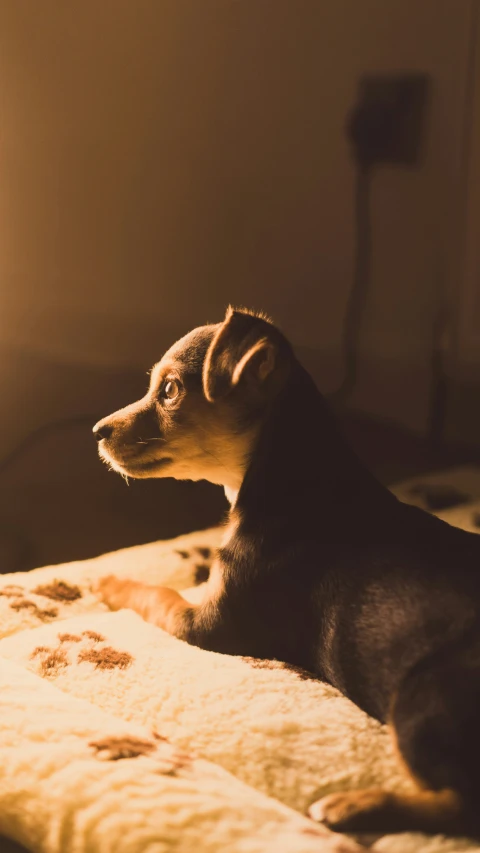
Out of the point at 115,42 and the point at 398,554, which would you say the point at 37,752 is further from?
the point at 115,42

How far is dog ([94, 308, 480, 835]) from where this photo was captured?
997 millimetres

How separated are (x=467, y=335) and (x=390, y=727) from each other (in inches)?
55.1

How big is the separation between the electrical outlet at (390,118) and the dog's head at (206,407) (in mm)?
692

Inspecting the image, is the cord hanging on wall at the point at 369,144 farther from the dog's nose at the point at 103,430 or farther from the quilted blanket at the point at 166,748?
the quilted blanket at the point at 166,748

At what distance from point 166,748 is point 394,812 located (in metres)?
0.28

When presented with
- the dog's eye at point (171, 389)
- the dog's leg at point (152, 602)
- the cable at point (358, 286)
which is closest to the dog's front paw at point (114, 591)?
the dog's leg at point (152, 602)

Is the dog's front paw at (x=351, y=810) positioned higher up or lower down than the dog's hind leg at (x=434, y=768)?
lower down

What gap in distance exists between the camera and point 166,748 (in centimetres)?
96

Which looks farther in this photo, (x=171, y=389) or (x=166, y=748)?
(x=171, y=389)

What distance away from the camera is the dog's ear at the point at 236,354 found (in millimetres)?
1163

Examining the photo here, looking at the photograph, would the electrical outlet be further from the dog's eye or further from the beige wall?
the dog's eye

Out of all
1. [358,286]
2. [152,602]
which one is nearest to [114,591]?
[152,602]

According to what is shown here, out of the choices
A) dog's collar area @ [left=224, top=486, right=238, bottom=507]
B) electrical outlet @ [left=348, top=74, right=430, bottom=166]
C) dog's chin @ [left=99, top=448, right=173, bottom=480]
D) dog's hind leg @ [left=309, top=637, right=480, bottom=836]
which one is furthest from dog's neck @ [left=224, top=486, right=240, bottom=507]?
electrical outlet @ [left=348, top=74, right=430, bottom=166]

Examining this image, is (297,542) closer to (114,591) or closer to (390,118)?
(114,591)
